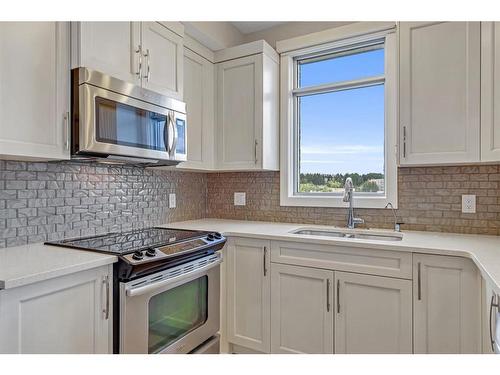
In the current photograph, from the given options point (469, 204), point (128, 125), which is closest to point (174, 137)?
point (128, 125)

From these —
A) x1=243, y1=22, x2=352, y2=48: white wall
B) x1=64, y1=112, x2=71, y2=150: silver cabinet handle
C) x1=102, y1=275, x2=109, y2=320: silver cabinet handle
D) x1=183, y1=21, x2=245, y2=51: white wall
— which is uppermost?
x1=243, y1=22, x2=352, y2=48: white wall

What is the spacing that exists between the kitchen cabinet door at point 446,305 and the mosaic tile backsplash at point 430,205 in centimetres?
65

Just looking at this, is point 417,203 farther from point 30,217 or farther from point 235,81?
point 30,217

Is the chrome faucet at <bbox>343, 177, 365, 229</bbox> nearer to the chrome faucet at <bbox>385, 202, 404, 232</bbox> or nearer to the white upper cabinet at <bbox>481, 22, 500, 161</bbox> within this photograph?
the chrome faucet at <bbox>385, 202, 404, 232</bbox>

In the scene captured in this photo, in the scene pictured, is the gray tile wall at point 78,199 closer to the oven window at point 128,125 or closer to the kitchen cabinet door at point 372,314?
the oven window at point 128,125

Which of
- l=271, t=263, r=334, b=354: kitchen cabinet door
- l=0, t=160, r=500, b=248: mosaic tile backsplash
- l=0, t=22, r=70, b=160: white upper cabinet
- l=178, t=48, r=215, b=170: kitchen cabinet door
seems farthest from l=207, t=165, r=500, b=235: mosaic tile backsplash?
l=0, t=22, r=70, b=160: white upper cabinet

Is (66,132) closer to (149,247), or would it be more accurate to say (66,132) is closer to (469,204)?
(149,247)

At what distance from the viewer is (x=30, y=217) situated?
1.70 metres

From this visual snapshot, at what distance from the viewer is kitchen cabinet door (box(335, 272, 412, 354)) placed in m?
1.71

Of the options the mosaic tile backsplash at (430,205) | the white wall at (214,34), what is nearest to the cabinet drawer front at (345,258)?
the mosaic tile backsplash at (430,205)

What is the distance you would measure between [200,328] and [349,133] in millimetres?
1809

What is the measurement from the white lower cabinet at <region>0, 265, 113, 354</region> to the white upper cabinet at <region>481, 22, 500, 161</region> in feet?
6.76

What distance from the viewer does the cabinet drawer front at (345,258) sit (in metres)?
1.72
